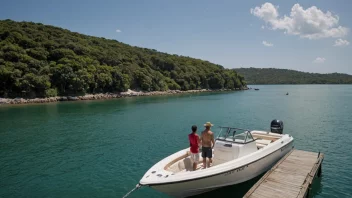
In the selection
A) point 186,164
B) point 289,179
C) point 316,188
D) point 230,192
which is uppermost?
point 186,164

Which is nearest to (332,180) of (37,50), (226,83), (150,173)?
(150,173)

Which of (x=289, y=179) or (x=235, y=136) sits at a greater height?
(x=235, y=136)

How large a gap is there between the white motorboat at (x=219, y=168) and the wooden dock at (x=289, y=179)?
80 centimetres

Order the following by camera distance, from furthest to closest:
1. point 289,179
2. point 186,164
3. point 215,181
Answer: point 186,164
point 289,179
point 215,181

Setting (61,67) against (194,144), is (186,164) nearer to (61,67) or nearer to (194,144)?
(194,144)

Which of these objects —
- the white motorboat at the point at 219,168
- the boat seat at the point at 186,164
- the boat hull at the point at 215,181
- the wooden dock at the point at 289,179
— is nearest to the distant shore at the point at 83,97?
the white motorboat at the point at 219,168

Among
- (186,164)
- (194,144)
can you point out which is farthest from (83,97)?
(194,144)

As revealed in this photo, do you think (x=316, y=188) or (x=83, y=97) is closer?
(x=316, y=188)

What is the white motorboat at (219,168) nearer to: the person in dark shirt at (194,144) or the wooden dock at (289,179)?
the person in dark shirt at (194,144)

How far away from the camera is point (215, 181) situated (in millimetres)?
9820

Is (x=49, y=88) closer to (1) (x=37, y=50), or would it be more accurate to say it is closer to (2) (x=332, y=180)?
(1) (x=37, y=50)

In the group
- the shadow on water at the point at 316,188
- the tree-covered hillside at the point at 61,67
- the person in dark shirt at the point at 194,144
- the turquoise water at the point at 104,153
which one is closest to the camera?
the person in dark shirt at the point at 194,144

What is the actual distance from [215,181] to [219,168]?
55cm

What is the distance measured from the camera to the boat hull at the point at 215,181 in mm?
9183
